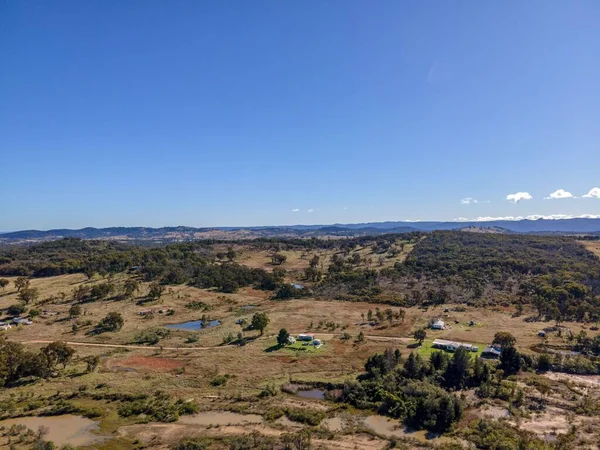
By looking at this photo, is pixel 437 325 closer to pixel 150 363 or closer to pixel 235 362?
pixel 235 362

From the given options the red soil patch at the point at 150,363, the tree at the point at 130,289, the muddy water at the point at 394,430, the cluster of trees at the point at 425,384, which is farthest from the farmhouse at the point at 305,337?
the tree at the point at 130,289

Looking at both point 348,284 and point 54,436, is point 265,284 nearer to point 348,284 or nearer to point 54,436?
point 348,284

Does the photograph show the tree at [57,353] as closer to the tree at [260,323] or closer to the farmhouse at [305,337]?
the tree at [260,323]

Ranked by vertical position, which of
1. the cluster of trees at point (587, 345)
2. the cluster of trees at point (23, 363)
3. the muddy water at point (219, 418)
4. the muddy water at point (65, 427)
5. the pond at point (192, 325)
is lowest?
the cluster of trees at point (587, 345)

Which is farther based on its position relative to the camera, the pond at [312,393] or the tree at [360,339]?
the tree at [360,339]

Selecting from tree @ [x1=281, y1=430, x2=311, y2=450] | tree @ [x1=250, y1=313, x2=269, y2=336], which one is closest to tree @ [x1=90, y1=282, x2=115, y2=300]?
tree @ [x1=250, y1=313, x2=269, y2=336]

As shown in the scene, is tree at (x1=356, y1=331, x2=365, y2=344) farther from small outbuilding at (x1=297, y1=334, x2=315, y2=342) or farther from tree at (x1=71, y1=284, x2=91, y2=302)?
tree at (x1=71, y1=284, x2=91, y2=302)
